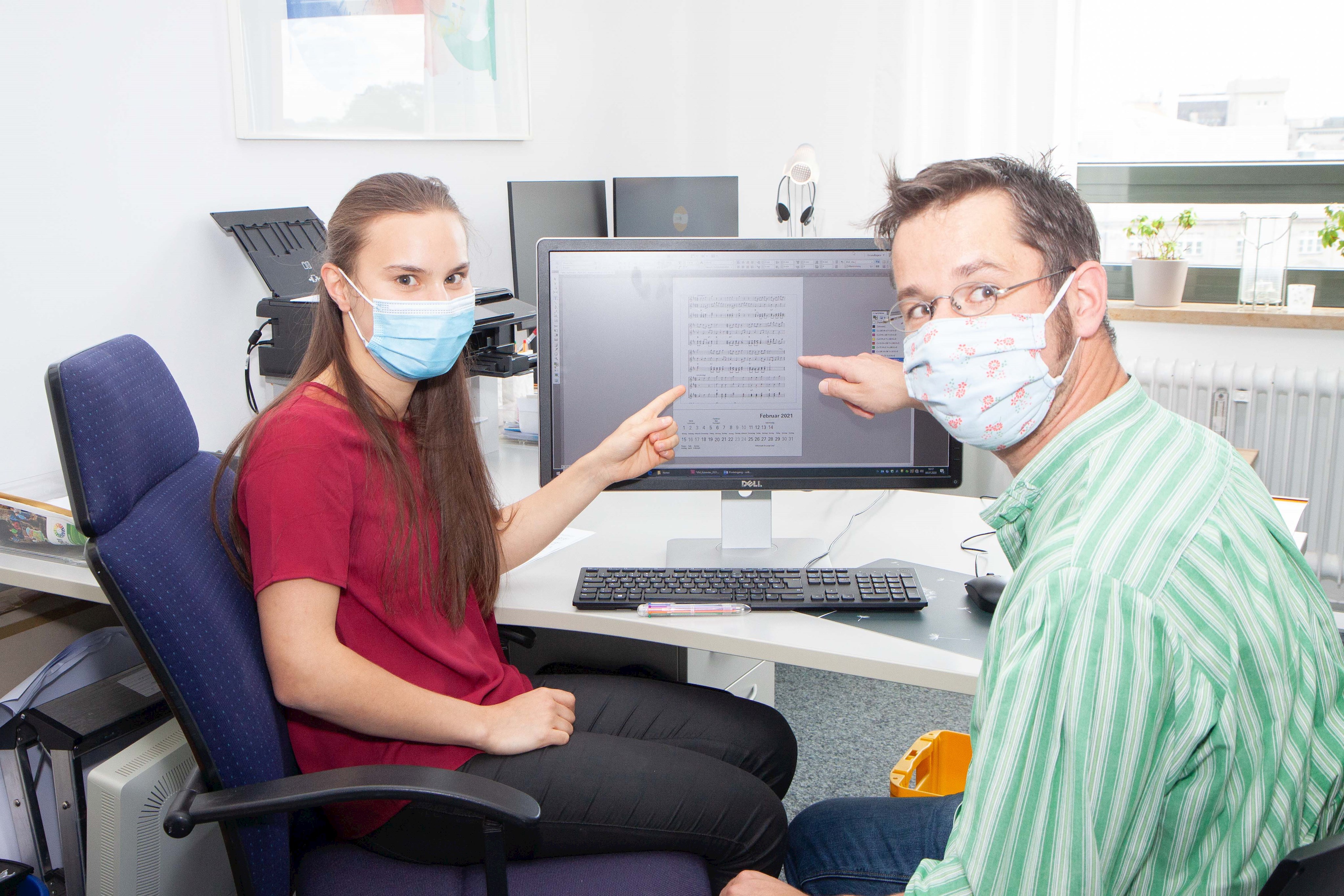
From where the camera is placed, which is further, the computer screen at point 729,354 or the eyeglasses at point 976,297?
the computer screen at point 729,354

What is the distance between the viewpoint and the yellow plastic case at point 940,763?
6.01ft

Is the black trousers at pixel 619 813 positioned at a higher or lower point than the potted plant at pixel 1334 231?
lower

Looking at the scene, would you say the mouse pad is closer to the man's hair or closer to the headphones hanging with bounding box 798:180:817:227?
the man's hair

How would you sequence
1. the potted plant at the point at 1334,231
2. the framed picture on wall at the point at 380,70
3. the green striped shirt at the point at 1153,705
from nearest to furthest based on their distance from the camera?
1. the green striped shirt at the point at 1153,705
2. the framed picture on wall at the point at 380,70
3. the potted plant at the point at 1334,231

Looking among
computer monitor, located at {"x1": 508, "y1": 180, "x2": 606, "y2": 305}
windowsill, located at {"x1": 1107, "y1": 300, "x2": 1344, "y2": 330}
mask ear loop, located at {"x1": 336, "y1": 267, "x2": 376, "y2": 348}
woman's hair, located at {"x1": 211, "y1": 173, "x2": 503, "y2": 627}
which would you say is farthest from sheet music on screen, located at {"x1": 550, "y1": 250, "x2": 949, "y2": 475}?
windowsill, located at {"x1": 1107, "y1": 300, "x2": 1344, "y2": 330}

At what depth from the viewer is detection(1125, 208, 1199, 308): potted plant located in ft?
9.65

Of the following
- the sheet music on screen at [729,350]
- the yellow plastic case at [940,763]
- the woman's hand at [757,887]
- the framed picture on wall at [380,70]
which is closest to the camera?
the woman's hand at [757,887]

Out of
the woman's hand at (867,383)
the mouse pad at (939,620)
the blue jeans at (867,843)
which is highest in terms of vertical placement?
the woman's hand at (867,383)

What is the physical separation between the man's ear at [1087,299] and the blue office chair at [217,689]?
71 cm

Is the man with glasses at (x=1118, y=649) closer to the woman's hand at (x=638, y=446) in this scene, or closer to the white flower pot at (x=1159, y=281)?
the woman's hand at (x=638, y=446)

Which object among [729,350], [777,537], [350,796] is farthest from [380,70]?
[350,796]

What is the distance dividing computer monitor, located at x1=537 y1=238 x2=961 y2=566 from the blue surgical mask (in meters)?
0.15

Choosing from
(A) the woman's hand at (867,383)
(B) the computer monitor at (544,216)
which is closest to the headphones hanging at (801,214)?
(B) the computer monitor at (544,216)

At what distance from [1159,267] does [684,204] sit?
1447mm
